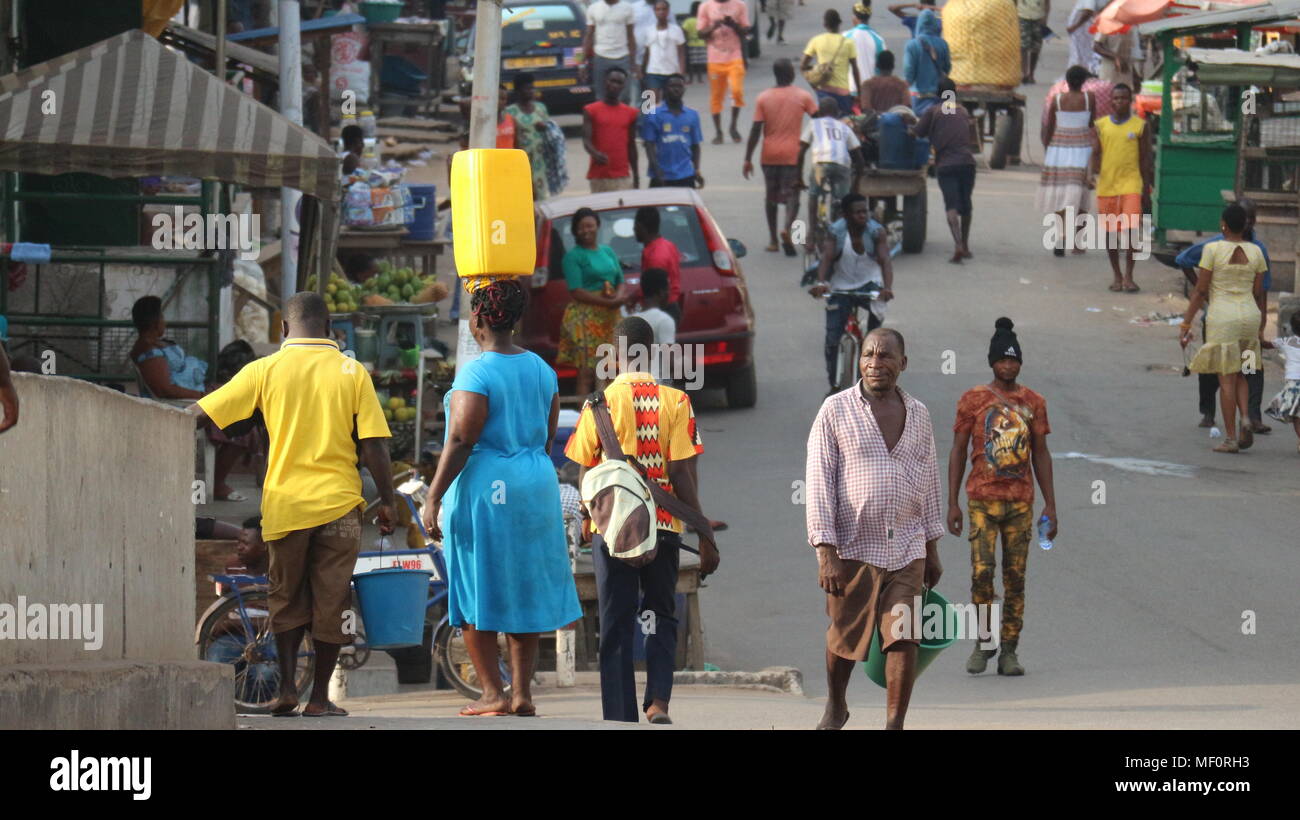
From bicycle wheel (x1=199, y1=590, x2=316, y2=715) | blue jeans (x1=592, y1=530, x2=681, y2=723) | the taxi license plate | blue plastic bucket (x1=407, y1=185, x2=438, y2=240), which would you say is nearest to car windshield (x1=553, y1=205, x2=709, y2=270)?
blue plastic bucket (x1=407, y1=185, x2=438, y2=240)

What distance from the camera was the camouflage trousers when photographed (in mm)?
9438

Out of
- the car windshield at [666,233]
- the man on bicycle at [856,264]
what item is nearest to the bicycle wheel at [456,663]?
the car windshield at [666,233]

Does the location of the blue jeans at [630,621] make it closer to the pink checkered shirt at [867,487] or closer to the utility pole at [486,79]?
the pink checkered shirt at [867,487]

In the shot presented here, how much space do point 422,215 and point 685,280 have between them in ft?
10.7

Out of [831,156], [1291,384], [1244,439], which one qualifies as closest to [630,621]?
[1291,384]

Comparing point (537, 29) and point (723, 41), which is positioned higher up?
point (537, 29)

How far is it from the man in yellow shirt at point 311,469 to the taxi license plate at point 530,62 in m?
21.0

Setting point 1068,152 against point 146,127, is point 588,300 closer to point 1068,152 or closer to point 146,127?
point 146,127

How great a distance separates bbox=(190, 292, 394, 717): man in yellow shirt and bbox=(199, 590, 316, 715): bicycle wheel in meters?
1.04

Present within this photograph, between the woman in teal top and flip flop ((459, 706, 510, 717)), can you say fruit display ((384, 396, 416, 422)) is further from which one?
flip flop ((459, 706, 510, 717))

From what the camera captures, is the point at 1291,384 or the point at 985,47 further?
the point at 985,47

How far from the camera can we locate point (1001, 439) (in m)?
9.38
